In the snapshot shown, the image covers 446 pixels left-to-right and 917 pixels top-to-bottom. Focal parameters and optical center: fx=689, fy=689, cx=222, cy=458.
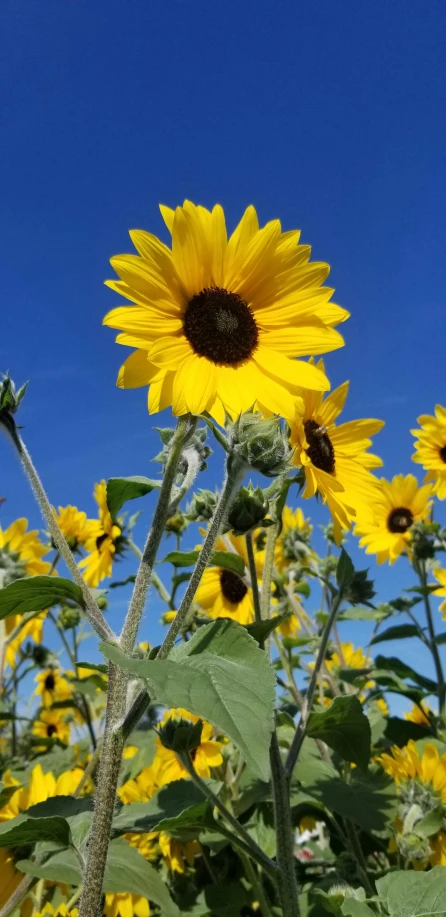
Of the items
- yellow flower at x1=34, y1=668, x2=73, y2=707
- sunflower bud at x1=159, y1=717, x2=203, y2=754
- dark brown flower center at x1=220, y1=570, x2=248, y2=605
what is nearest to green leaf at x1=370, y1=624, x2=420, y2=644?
dark brown flower center at x1=220, y1=570, x2=248, y2=605

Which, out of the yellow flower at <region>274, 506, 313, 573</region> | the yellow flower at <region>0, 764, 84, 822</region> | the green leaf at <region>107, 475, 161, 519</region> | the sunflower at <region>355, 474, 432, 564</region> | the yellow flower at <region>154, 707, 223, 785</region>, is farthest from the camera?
the sunflower at <region>355, 474, 432, 564</region>

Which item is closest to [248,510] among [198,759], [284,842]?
[284,842]

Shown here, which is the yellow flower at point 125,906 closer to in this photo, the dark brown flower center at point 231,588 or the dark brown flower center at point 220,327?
the dark brown flower center at point 231,588

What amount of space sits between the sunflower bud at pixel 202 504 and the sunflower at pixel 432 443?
2.48 meters

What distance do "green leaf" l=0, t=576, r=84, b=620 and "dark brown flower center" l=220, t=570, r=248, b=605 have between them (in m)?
1.90

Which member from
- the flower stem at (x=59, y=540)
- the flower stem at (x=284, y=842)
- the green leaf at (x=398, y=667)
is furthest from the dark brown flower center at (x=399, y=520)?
the flower stem at (x=59, y=540)

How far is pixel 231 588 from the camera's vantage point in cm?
339

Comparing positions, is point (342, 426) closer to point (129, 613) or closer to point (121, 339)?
point (121, 339)

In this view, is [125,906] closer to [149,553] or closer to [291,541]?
[149,553]

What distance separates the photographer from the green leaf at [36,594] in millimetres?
1414

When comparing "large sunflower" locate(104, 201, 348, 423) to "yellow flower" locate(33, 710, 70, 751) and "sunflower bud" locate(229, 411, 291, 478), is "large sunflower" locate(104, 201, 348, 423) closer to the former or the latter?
"sunflower bud" locate(229, 411, 291, 478)

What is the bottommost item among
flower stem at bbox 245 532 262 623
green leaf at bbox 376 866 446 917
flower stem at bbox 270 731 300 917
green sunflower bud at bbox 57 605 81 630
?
green leaf at bbox 376 866 446 917

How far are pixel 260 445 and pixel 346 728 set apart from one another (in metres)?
1.05

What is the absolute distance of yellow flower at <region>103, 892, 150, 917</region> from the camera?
240cm
